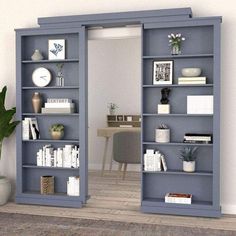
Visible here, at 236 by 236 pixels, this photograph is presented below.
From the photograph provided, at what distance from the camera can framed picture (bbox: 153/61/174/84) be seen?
14.1 ft

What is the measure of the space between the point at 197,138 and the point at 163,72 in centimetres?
81

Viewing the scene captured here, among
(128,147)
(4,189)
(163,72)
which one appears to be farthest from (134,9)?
(4,189)

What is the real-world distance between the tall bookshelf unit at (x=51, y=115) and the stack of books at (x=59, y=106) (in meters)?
0.08

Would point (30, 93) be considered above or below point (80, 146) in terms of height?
above

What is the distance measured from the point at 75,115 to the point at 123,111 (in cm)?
284

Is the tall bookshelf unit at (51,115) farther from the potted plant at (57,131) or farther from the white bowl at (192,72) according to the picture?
the white bowl at (192,72)

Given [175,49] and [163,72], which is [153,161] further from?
[175,49]

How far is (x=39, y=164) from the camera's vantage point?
4.71 meters

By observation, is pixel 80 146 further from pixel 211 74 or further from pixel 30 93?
pixel 211 74

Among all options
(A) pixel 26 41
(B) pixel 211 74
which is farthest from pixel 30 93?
(B) pixel 211 74

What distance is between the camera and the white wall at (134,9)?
4227 mm

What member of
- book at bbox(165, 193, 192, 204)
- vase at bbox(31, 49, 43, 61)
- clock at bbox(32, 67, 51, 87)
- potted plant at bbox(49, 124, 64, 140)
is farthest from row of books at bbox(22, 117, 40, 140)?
book at bbox(165, 193, 192, 204)

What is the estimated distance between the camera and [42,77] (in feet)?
15.5

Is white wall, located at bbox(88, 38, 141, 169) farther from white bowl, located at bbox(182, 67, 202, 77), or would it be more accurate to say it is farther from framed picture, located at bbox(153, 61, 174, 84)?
white bowl, located at bbox(182, 67, 202, 77)
